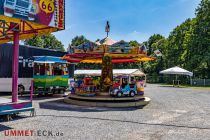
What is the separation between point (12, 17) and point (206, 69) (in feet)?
144

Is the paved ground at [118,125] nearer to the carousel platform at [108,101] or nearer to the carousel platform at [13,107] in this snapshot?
the carousel platform at [13,107]

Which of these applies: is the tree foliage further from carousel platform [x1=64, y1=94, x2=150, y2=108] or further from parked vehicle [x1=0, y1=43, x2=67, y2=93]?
carousel platform [x1=64, y1=94, x2=150, y2=108]

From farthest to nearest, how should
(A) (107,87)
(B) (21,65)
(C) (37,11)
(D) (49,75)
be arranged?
(B) (21,65), (D) (49,75), (A) (107,87), (C) (37,11)

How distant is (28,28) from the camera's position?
12.8m

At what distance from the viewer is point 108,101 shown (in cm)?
1575

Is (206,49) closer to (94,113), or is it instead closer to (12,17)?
(94,113)

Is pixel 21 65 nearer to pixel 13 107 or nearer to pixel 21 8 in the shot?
pixel 13 107

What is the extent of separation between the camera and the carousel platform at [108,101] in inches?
594

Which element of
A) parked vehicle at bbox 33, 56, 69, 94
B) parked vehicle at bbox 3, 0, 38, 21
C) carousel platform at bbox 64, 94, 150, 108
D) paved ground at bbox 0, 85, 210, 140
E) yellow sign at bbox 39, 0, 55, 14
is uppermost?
yellow sign at bbox 39, 0, 55, 14

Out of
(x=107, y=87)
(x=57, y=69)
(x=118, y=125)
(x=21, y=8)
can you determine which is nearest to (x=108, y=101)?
(x=107, y=87)

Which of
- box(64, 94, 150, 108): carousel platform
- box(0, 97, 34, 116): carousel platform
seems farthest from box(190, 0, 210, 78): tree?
box(0, 97, 34, 116): carousel platform

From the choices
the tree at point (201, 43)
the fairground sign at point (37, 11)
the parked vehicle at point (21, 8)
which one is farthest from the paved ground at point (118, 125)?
the tree at point (201, 43)

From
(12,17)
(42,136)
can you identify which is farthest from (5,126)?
(12,17)

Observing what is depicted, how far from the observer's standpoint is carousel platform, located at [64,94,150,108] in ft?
49.5
